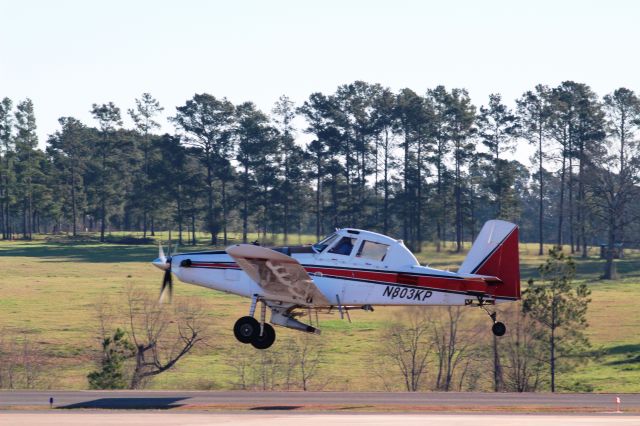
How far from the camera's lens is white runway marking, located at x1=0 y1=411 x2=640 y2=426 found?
117ft

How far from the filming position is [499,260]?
37688 mm

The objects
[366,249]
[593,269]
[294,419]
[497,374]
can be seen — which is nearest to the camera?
[294,419]

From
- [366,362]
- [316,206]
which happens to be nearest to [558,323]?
[366,362]

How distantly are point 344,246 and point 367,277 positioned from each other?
1.39 metres

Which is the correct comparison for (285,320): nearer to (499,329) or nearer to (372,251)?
(372,251)

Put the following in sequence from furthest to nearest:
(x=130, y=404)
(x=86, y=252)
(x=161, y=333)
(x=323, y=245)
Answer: (x=86, y=252)
(x=161, y=333)
(x=130, y=404)
(x=323, y=245)

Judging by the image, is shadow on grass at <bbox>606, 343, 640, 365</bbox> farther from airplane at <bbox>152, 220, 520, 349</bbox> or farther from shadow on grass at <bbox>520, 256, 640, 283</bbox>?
shadow on grass at <bbox>520, 256, 640, 283</bbox>

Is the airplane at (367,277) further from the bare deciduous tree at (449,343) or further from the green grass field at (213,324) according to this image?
the bare deciduous tree at (449,343)

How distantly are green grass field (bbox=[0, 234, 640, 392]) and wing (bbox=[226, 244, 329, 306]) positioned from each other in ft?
14.7

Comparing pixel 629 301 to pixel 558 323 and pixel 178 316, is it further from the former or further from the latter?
pixel 178 316

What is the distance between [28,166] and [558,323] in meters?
119

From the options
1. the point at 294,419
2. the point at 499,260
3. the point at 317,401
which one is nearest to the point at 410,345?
the point at 317,401

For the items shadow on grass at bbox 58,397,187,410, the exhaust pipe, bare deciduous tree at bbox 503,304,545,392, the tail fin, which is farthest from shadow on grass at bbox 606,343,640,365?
the exhaust pipe

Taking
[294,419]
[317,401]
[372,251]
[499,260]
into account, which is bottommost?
[317,401]
